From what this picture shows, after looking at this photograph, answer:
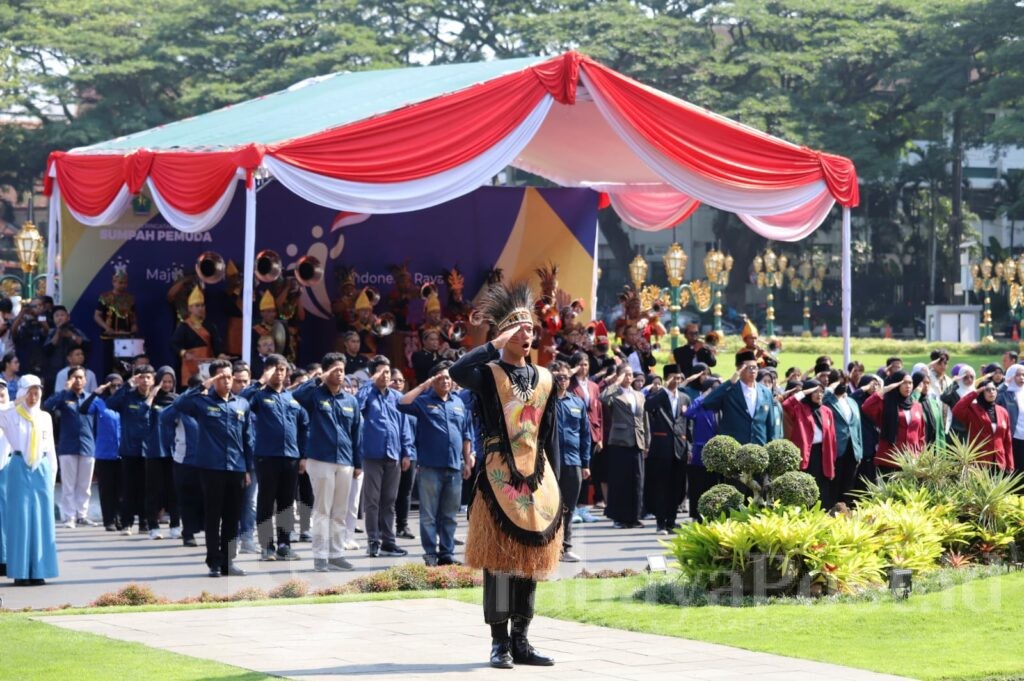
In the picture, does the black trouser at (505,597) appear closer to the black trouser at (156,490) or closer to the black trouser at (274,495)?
the black trouser at (274,495)

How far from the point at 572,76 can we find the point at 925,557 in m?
7.30

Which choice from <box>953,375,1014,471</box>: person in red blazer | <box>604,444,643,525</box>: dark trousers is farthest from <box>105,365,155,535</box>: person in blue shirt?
<box>953,375,1014,471</box>: person in red blazer

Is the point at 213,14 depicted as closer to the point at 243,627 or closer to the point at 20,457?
the point at 20,457

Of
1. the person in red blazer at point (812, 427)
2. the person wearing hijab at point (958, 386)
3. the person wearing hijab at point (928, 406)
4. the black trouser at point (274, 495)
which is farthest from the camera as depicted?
the person wearing hijab at point (958, 386)

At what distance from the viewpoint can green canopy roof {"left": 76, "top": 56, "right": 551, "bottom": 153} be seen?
1742cm

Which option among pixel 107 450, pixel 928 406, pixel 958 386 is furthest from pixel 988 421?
pixel 107 450

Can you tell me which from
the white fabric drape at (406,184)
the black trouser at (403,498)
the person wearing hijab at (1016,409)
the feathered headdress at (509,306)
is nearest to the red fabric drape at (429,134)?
the white fabric drape at (406,184)

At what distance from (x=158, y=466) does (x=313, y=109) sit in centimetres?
499

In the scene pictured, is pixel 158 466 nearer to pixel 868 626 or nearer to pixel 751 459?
pixel 751 459

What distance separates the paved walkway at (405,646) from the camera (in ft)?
29.5

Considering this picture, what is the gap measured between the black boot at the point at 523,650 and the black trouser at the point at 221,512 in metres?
4.80

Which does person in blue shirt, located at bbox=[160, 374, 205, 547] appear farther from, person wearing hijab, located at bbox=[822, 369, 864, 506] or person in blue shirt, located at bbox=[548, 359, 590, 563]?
person wearing hijab, located at bbox=[822, 369, 864, 506]

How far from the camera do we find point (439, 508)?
14258 millimetres

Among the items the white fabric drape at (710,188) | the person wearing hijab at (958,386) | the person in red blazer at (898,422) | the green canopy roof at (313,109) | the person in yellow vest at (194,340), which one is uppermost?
the green canopy roof at (313,109)
